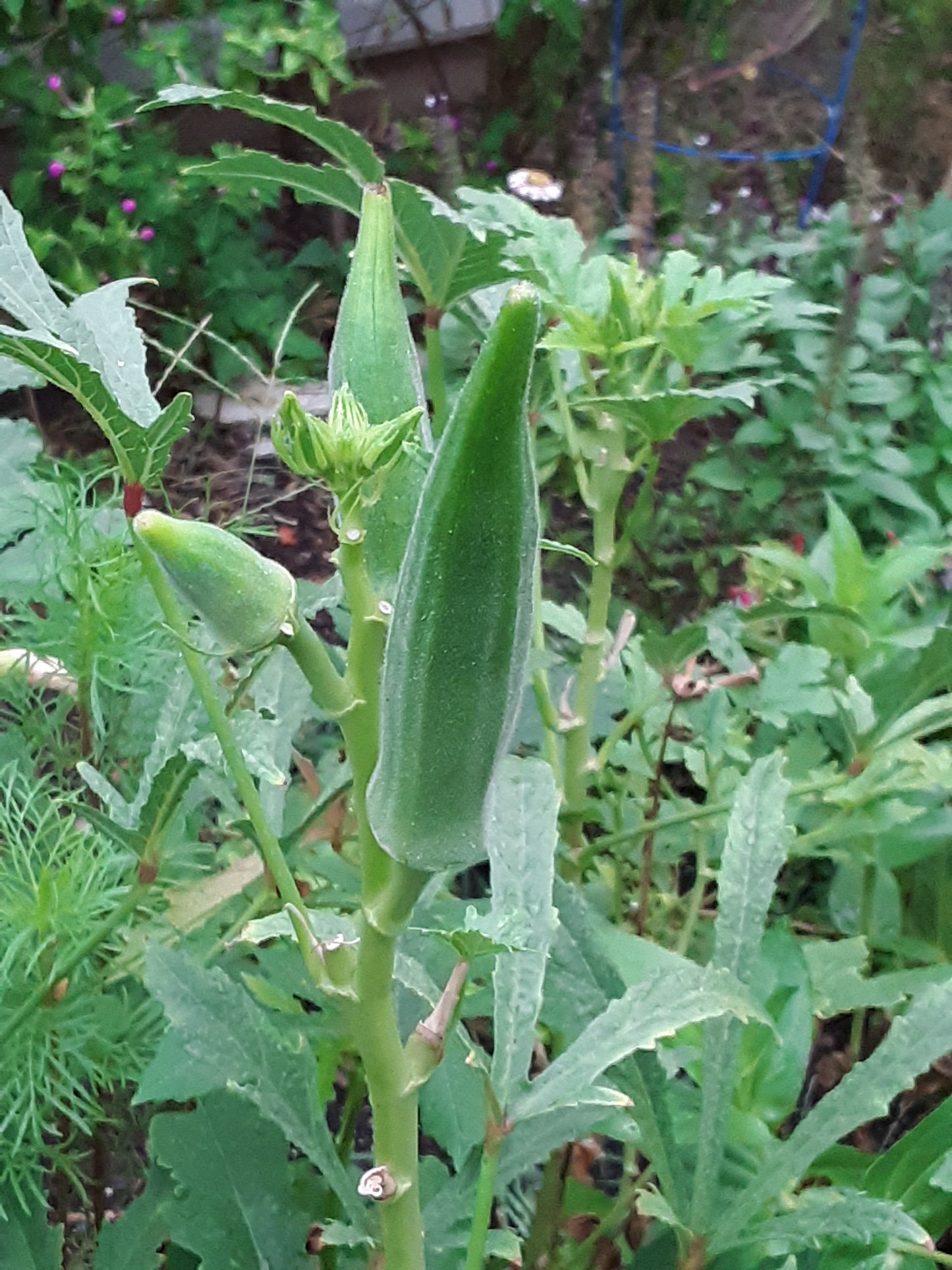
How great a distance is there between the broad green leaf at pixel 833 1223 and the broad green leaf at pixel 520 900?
6.0 inches

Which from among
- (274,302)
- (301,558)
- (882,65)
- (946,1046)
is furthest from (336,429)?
(882,65)

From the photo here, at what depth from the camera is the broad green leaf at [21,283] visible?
1.42ft

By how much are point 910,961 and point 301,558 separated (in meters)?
1.02

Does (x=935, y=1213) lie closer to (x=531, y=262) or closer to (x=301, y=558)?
(x=531, y=262)

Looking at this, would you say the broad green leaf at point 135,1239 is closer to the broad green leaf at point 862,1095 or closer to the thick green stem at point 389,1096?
the thick green stem at point 389,1096

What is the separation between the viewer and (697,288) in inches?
28.9

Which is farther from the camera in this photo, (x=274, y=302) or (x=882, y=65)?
(x=882, y=65)

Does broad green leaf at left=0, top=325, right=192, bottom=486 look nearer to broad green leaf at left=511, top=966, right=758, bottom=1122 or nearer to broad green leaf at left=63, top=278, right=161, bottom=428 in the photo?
broad green leaf at left=63, top=278, right=161, bottom=428

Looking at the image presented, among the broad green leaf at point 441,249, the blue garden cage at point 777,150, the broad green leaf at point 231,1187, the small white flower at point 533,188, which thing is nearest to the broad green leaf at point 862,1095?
the broad green leaf at point 231,1187

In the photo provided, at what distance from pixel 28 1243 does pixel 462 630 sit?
471mm

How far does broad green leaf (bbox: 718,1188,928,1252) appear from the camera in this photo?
19.4 inches

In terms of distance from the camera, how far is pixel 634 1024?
1.48 feet

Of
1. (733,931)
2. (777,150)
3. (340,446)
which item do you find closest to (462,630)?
(340,446)

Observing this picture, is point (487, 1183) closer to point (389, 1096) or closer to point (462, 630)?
point (389, 1096)
